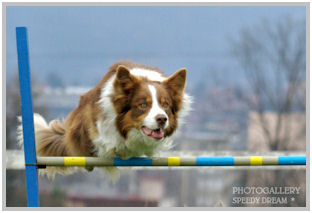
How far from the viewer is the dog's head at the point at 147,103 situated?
3168 mm

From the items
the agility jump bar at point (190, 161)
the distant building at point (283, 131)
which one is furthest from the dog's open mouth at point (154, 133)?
the distant building at point (283, 131)

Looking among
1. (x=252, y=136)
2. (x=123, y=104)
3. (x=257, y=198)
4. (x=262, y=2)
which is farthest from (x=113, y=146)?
(x=252, y=136)

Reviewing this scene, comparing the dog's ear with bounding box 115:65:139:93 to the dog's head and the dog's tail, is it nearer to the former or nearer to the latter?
the dog's head

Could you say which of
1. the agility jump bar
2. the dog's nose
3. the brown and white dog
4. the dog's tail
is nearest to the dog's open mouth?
the brown and white dog

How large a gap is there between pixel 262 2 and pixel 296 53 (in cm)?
527

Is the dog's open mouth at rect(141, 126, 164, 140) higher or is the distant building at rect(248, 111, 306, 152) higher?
the dog's open mouth at rect(141, 126, 164, 140)

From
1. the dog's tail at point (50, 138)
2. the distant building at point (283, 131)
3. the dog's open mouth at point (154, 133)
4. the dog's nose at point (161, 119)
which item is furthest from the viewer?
the distant building at point (283, 131)

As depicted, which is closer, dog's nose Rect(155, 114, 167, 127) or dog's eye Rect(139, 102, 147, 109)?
dog's nose Rect(155, 114, 167, 127)

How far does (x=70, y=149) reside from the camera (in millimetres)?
4016

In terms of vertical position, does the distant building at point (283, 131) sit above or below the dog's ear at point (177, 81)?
below

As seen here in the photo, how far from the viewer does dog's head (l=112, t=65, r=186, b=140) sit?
3168 millimetres

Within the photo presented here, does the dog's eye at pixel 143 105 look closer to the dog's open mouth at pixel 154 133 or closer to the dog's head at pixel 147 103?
the dog's head at pixel 147 103

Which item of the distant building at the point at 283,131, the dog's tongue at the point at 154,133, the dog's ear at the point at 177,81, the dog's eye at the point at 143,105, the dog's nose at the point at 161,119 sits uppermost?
the dog's ear at the point at 177,81

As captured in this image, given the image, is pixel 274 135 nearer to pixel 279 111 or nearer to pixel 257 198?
pixel 279 111
